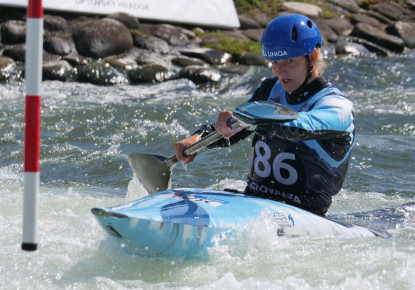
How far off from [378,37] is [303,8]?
2190 mm

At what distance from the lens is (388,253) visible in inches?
137

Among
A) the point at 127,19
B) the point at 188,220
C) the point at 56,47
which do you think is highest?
the point at 188,220

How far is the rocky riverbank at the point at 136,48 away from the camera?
11.5 m

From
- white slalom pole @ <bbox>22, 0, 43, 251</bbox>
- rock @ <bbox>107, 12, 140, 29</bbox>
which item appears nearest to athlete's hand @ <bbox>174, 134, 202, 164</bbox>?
white slalom pole @ <bbox>22, 0, 43, 251</bbox>

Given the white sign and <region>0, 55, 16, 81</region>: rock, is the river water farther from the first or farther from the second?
the white sign

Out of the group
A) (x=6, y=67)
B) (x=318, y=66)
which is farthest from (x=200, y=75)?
(x=318, y=66)

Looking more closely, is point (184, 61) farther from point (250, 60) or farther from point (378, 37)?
point (378, 37)

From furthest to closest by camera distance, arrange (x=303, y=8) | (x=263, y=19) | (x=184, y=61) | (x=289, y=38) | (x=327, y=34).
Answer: (x=303, y=8)
(x=263, y=19)
(x=327, y=34)
(x=184, y=61)
(x=289, y=38)

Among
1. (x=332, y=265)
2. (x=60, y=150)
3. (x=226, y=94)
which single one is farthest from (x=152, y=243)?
(x=226, y=94)

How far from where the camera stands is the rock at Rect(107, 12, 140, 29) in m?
12.8

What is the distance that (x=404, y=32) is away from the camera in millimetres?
16422

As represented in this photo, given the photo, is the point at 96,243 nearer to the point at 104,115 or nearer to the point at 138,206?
the point at 138,206

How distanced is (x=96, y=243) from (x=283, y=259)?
3.17ft

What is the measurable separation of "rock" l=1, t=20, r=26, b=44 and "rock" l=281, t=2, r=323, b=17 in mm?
7293
